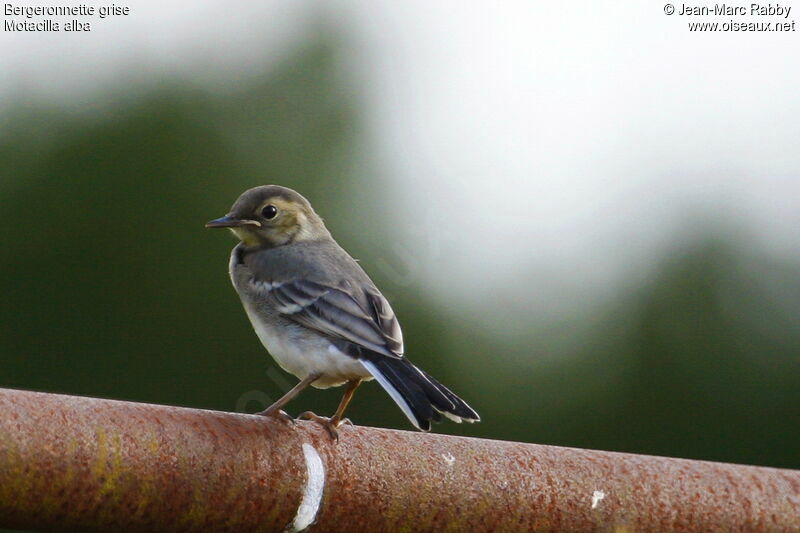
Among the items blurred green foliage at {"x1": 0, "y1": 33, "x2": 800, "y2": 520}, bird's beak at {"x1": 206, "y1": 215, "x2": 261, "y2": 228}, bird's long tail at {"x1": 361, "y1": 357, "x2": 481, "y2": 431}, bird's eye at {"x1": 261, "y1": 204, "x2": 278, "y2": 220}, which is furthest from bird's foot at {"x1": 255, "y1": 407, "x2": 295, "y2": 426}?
blurred green foliage at {"x1": 0, "y1": 33, "x2": 800, "y2": 520}

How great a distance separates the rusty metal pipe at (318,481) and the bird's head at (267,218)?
2297 millimetres

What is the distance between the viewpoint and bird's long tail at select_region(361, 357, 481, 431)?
15.5 ft

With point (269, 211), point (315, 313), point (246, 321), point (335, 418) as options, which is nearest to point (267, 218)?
point (269, 211)

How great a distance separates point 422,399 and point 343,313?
95 cm

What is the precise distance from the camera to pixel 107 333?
1484 cm

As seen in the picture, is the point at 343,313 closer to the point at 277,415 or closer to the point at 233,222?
the point at 233,222

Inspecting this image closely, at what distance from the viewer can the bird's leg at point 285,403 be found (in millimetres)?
4562

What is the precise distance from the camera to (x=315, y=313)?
571cm

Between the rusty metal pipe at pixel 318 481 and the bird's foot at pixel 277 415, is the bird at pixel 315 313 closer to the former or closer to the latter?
the bird's foot at pixel 277 415

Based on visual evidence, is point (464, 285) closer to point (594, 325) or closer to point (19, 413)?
point (594, 325)

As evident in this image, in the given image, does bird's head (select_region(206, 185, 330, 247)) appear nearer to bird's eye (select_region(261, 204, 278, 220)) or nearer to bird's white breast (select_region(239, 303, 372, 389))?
bird's eye (select_region(261, 204, 278, 220))

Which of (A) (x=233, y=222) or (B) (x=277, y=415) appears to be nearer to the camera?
(B) (x=277, y=415)

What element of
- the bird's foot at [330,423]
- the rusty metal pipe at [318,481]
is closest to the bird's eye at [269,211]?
the bird's foot at [330,423]

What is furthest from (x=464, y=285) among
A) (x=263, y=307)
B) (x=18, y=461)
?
(x=18, y=461)
